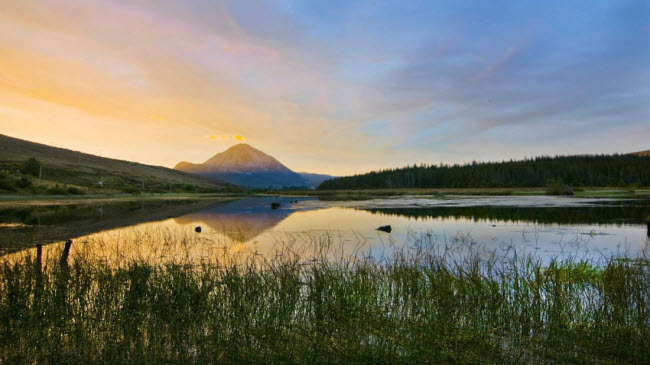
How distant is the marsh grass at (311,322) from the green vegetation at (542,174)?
14036 centimetres

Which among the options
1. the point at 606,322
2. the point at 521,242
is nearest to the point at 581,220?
the point at 521,242

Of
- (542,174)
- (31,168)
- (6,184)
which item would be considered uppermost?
(542,174)

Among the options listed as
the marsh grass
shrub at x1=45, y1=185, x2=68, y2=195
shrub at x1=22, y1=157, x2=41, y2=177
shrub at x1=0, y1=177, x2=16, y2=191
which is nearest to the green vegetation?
shrub at x1=45, y1=185, x2=68, y2=195

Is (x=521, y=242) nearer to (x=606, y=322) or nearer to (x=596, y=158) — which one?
(x=606, y=322)

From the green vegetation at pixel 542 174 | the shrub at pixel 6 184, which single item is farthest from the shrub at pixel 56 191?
the green vegetation at pixel 542 174

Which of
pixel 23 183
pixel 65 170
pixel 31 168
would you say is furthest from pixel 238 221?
pixel 65 170

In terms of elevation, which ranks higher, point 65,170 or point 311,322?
point 65,170

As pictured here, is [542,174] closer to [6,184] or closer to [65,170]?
[6,184]

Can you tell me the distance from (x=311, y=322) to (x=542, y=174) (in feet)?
561

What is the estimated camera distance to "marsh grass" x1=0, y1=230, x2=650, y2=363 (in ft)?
22.7

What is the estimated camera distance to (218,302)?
9211mm

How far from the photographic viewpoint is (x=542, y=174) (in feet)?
497

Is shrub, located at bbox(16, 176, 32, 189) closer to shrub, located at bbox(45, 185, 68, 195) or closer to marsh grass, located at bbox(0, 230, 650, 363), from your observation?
shrub, located at bbox(45, 185, 68, 195)

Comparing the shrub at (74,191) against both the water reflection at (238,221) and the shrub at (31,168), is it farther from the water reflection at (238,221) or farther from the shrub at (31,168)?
the water reflection at (238,221)
